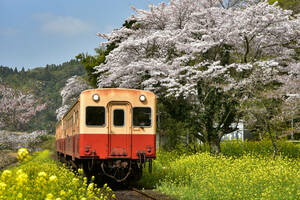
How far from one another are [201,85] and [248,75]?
1.88 metres

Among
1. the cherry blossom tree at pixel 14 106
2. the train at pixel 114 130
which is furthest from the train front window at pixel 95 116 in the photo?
the cherry blossom tree at pixel 14 106

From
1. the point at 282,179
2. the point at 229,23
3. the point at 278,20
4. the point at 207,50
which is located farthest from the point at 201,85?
the point at 282,179

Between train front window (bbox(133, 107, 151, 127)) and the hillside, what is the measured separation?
38.4ft

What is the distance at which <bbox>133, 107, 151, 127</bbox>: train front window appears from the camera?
10977 millimetres

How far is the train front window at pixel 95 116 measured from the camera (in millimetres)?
10676

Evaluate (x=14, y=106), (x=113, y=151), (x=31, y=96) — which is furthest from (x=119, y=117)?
(x=31, y=96)

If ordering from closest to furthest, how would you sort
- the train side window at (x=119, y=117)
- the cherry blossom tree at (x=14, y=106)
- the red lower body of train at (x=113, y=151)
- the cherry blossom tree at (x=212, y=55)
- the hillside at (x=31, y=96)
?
the red lower body of train at (x=113, y=151) < the train side window at (x=119, y=117) < the cherry blossom tree at (x=212, y=55) < the cherry blossom tree at (x=14, y=106) < the hillside at (x=31, y=96)

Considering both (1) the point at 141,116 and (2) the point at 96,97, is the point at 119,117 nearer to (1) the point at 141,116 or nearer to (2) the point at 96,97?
(1) the point at 141,116

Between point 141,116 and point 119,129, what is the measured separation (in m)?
0.71

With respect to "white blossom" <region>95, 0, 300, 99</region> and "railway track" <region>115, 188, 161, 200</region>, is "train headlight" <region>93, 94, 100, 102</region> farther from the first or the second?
"white blossom" <region>95, 0, 300, 99</region>

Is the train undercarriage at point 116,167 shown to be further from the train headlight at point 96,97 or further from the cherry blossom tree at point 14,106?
the cherry blossom tree at point 14,106

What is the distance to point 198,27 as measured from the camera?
54.5ft

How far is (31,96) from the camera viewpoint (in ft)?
90.7

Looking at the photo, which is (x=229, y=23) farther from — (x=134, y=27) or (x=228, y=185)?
(x=228, y=185)
